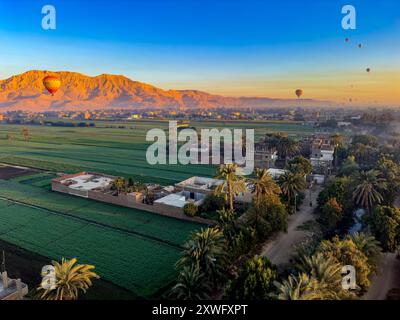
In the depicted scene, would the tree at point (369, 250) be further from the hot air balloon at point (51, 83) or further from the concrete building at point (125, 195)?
the hot air balloon at point (51, 83)

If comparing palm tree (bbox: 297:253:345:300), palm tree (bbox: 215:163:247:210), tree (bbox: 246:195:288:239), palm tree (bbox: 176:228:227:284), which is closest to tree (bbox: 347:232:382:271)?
palm tree (bbox: 297:253:345:300)

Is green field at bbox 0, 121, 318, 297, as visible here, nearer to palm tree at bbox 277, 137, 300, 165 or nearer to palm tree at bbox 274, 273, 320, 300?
palm tree at bbox 274, 273, 320, 300

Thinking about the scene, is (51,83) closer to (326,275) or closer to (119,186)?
(119,186)

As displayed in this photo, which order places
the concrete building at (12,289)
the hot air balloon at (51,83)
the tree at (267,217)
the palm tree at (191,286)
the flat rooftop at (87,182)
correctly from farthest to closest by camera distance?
the hot air balloon at (51,83) → the flat rooftop at (87,182) → the tree at (267,217) → the concrete building at (12,289) → the palm tree at (191,286)

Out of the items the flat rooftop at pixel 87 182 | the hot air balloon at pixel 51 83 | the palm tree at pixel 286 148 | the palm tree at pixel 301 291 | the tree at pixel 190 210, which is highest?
the hot air balloon at pixel 51 83

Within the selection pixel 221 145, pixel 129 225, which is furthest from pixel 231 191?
pixel 221 145

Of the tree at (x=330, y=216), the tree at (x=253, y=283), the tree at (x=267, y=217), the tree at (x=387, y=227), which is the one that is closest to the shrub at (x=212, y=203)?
the tree at (x=267, y=217)
